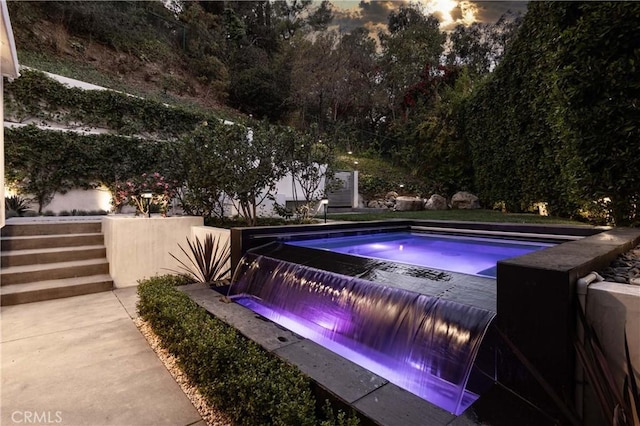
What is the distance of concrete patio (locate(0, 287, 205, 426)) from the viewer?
213cm

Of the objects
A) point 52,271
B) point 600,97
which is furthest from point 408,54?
point 52,271

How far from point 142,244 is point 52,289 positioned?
127 centimetres

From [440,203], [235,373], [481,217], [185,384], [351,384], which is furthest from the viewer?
[440,203]

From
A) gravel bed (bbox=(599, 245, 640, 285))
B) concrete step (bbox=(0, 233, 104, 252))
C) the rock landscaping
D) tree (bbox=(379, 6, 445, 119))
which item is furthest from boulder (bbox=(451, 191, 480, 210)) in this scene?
concrete step (bbox=(0, 233, 104, 252))

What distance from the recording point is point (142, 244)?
17.6 feet

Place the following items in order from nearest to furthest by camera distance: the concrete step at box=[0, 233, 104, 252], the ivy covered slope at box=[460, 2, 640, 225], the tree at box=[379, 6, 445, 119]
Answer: the ivy covered slope at box=[460, 2, 640, 225] < the concrete step at box=[0, 233, 104, 252] < the tree at box=[379, 6, 445, 119]

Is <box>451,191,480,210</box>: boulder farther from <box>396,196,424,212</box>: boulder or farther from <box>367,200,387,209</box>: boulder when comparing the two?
<box>367,200,387,209</box>: boulder

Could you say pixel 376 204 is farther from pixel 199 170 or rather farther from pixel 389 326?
pixel 389 326

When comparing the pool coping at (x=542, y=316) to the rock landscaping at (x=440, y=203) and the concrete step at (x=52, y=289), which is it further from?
the rock landscaping at (x=440, y=203)

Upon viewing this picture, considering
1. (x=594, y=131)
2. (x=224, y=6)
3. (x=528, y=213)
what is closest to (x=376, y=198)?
(x=528, y=213)

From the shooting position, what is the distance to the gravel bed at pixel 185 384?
81.6 inches

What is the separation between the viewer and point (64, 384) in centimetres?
246

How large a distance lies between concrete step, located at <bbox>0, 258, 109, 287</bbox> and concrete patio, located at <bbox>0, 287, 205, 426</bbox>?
2.42 ft

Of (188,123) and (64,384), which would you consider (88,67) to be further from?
(64,384)
